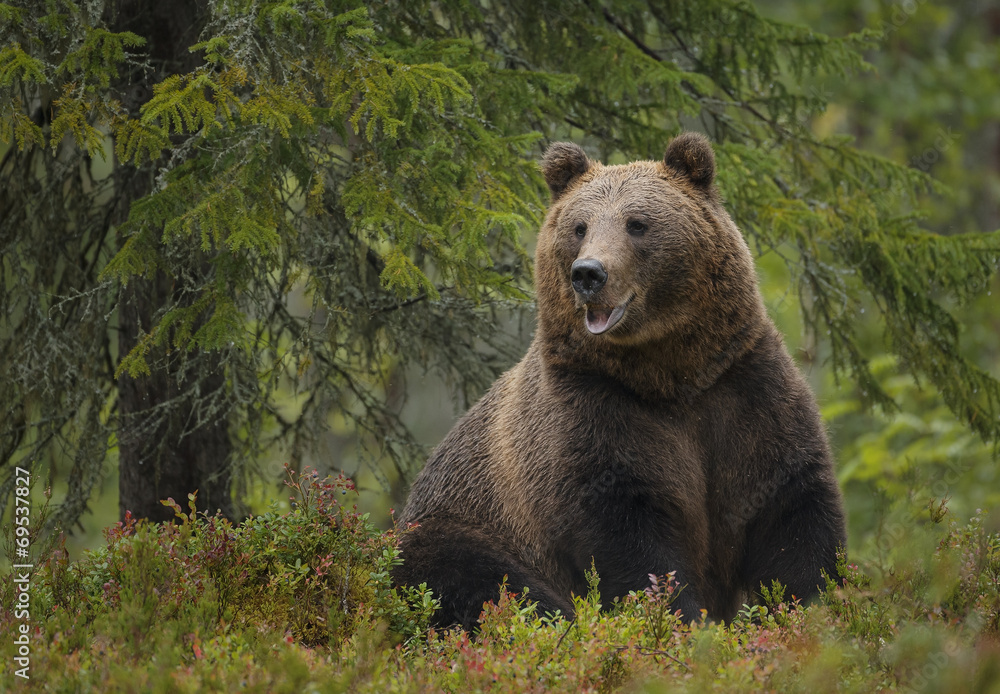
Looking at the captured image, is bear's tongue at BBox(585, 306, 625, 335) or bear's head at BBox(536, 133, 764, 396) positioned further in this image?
bear's head at BBox(536, 133, 764, 396)

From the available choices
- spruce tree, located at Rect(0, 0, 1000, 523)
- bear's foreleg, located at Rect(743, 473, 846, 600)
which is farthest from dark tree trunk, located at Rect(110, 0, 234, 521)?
bear's foreleg, located at Rect(743, 473, 846, 600)

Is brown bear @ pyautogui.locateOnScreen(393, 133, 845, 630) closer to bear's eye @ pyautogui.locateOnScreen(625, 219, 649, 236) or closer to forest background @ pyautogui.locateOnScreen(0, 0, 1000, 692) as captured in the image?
bear's eye @ pyautogui.locateOnScreen(625, 219, 649, 236)

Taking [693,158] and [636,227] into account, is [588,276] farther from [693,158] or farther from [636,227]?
[693,158]

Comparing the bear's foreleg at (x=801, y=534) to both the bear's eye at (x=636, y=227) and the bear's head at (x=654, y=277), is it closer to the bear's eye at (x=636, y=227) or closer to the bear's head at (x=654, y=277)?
the bear's head at (x=654, y=277)

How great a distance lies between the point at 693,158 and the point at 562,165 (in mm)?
756

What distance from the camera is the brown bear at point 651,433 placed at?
481 cm

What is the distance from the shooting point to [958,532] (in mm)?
4930

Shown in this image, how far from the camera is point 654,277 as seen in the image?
201 inches

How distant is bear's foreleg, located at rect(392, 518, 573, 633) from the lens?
16.9 feet

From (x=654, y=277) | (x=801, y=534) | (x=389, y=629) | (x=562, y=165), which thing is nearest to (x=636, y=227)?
(x=654, y=277)

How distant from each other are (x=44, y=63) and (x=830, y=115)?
15.0 metres

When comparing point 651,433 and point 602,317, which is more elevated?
point 602,317

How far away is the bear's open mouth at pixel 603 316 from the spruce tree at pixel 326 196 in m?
0.62

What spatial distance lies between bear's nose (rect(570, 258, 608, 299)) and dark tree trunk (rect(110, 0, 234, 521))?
2651 mm
